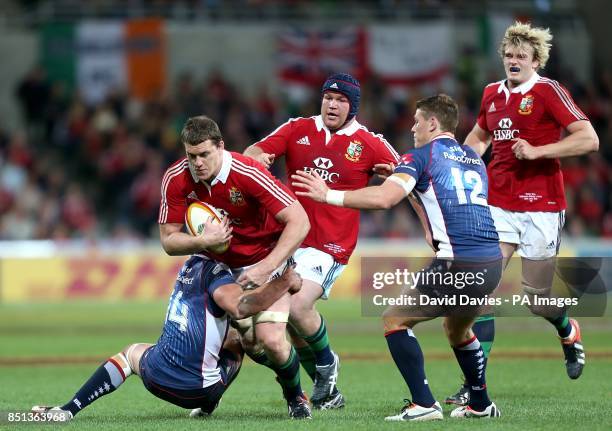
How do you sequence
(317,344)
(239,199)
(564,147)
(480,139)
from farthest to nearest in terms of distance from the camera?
(480,139), (564,147), (317,344), (239,199)

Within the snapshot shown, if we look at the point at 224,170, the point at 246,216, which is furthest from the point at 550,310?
the point at 224,170

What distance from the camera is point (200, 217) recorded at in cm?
820

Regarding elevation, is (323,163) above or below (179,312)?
above

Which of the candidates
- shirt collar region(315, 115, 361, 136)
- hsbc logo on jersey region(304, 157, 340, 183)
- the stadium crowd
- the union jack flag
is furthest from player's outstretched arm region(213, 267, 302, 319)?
the union jack flag

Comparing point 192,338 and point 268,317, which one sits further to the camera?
point 268,317

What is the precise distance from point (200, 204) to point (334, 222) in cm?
172

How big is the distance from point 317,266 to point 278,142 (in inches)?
45.9

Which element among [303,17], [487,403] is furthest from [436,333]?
[303,17]

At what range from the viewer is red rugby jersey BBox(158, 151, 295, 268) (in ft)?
27.0

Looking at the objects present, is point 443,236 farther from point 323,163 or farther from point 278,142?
point 278,142

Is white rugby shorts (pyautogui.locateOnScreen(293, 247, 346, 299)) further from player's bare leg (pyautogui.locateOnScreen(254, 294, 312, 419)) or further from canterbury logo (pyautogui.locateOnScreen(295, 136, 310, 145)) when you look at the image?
player's bare leg (pyautogui.locateOnScreen(254, 294, 312, 419))

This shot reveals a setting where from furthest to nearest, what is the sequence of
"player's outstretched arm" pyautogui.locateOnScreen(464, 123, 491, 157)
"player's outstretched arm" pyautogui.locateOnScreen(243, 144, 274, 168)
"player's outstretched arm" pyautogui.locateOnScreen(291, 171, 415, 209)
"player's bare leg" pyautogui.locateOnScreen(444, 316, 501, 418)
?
"player's outstretched arm" pyautogui.locateOnScreen(464, 123, 491, 157) < "player's outstretched arm" pyautogui.locateOnScreen(243, 144, 274, 168) < "player's bare leg" pyautogui.locateOnScreen(444, 316, 501, 418) < "player's outstretched arm" pyautogui.locateOnScreen(291, 171, 415, 209)

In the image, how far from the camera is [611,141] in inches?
974

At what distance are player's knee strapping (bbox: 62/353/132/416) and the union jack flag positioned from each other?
1839 cm
